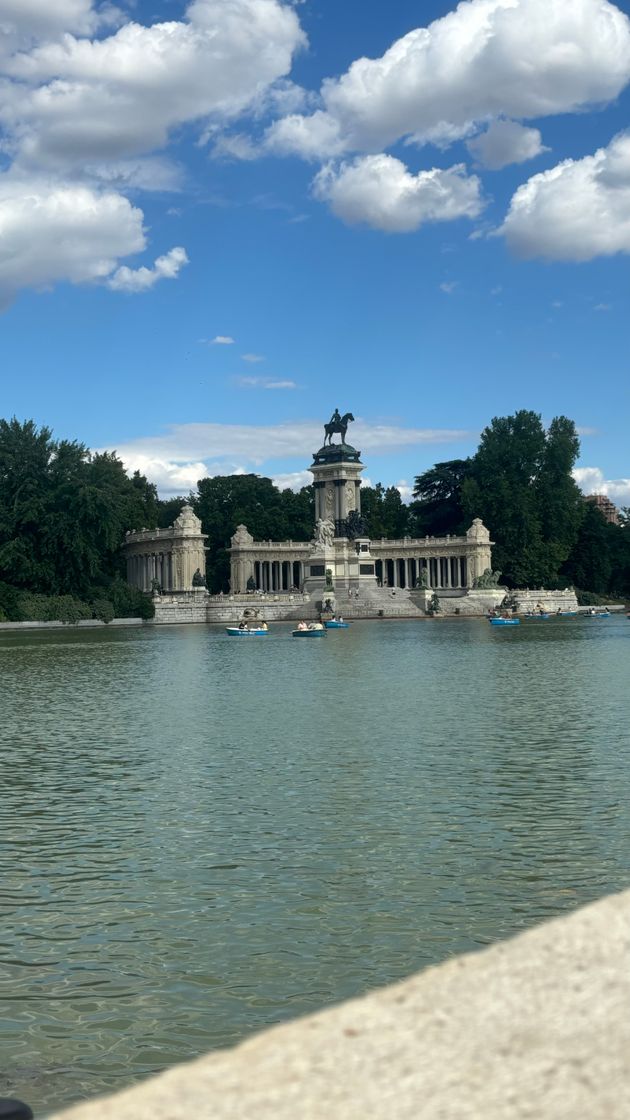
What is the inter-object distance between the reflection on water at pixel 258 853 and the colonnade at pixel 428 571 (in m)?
89.8

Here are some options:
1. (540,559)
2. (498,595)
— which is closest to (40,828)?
(498,595)

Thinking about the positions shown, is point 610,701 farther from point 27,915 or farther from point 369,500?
point 369,500

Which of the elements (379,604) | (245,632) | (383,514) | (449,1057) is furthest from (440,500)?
(449,1057)

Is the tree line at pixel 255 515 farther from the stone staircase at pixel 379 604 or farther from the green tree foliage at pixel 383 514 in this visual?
the stone staircase at pixel 379 604

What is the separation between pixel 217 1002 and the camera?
344 inches

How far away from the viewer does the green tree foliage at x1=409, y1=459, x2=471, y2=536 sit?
131875 mm

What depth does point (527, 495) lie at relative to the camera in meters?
116

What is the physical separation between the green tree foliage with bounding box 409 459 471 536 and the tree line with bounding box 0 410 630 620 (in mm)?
160

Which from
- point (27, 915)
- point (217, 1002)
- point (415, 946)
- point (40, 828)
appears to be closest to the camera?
point (217, 1002)

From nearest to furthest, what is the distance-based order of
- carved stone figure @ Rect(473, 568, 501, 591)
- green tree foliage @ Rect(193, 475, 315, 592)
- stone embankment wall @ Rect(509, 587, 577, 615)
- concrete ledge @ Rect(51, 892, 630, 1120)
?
1. concrete ledge @ Rect(51, 892, 630, 1120)
2. carved stone figure @ Rect(473, 568, 501, 591)
3. stone embankment wall @ Rect(509, 587, 577, 615)
4. green tree foliage @ Rect(193, 475, 315, 592)

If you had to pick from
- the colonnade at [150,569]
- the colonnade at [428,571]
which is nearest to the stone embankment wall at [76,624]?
the colonnade at [150,569]

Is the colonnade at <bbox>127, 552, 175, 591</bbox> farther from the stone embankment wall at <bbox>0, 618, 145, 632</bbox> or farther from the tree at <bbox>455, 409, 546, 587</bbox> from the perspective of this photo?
the tree at <bbox>455, 409, 546, 587</bbox>

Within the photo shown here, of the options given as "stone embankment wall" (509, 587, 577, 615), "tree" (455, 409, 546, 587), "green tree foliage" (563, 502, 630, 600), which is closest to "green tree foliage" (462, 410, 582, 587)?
"tree" (455, 409, 546, 587)

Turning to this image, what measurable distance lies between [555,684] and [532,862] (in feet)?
70.7
